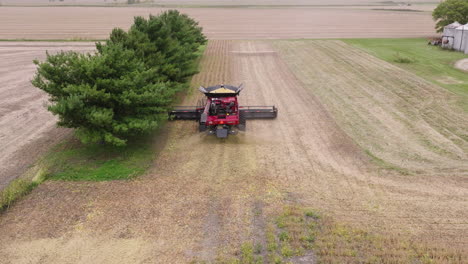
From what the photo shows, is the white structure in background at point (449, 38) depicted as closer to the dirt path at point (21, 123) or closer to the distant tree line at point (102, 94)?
the distant tree line at point (102, 94)

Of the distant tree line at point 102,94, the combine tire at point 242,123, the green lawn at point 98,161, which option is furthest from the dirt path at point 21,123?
the combine tire at point 242,123

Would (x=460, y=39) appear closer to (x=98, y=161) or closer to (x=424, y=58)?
(x=424, y=58)

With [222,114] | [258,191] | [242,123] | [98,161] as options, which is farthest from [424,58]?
[98,161]

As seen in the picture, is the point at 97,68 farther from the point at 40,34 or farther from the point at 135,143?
the point at 40,34

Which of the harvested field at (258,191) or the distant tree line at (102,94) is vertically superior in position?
the distant tree line at (102,94)

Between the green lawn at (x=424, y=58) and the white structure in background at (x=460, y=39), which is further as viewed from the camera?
the white structure in background at (x=460, y=39)

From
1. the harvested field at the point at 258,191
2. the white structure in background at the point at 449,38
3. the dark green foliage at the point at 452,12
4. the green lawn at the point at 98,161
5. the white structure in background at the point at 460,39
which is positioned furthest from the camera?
the dark green foliage at the point at 452,12

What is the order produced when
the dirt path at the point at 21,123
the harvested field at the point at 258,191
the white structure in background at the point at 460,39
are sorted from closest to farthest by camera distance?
the harvested field at the point at 258,191 < the dirt path at the point at 21,123 < the white structure in background at the point at 460,39

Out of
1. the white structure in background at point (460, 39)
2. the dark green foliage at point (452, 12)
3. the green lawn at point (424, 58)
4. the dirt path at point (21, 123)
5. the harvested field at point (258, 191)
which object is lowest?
the harvested field at point (258, 191)
